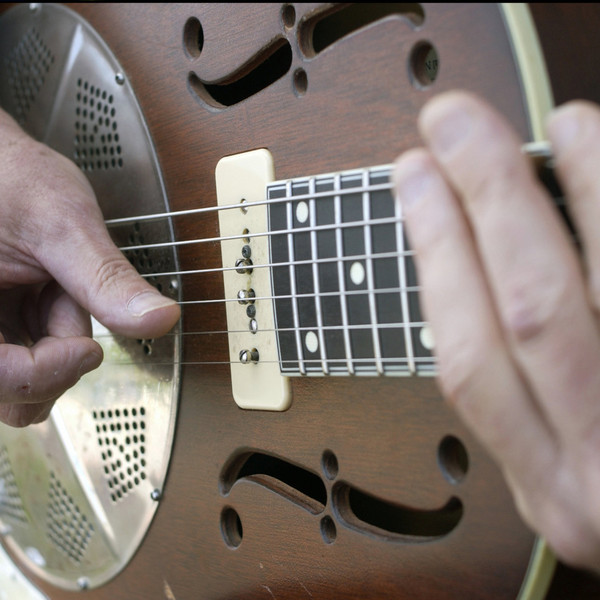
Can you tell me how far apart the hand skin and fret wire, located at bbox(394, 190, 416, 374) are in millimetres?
247

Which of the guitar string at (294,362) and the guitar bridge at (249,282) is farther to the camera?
the guitar bridge at (249,282)

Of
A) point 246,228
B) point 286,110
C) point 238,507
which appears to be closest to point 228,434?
point 238,507

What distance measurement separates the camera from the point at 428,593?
0.54 metres

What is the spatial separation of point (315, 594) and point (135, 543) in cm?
28

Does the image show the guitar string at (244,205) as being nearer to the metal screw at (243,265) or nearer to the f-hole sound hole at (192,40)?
the metal screw at (243,265)

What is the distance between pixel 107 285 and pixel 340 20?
338 mm

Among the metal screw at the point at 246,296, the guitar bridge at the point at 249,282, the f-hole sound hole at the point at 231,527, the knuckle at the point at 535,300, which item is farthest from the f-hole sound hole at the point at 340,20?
the f-hole sound hole at the point at 231,527

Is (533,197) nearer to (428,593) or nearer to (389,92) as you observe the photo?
(389,92)

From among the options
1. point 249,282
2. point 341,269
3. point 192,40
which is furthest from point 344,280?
point 192,40

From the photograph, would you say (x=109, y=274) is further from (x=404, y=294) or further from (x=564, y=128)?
(x=564, y=128)

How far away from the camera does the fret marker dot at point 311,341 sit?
56 centimetres

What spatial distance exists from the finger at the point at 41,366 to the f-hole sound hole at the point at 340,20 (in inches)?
14.2

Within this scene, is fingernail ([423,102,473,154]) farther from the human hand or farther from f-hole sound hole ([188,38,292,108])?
f-hole sound hole ([188,38,292,108])

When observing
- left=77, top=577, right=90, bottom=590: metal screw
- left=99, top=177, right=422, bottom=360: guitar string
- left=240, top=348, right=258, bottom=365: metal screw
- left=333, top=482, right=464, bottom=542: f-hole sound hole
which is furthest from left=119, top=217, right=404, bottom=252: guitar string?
left=77, top=577, right=90, bottom=590: metal screw
